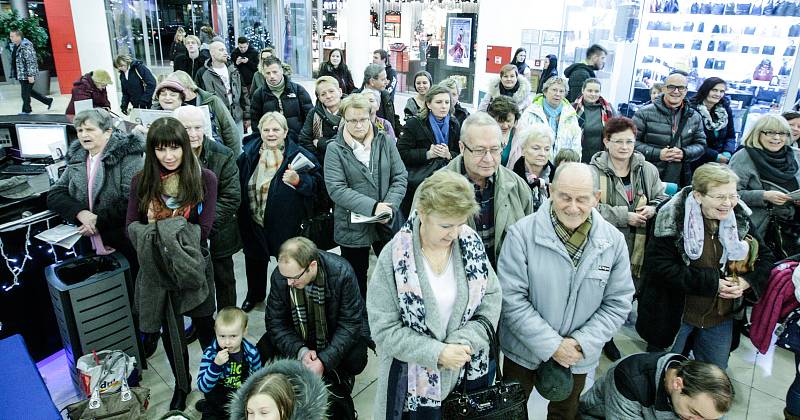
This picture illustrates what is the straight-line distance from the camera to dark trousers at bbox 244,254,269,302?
12.8ft

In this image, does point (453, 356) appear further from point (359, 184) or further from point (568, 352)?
point (359, 184)

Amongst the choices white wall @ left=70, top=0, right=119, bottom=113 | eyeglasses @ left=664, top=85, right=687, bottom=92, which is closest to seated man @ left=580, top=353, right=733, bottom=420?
eyeglasses @ left=664, top=85, right=687, bottom=92

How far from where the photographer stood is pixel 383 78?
5.44 m

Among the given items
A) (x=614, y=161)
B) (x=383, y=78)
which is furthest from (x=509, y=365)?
(x=383, y=78)

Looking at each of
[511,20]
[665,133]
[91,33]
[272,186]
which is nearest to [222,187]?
[272,186]

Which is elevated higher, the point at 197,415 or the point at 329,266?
the point at 329,266

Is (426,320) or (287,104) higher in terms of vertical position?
(287,104)

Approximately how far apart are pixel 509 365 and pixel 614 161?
57.8 inches

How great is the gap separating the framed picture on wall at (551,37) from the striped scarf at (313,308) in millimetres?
7238

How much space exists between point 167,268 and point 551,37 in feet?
24.8

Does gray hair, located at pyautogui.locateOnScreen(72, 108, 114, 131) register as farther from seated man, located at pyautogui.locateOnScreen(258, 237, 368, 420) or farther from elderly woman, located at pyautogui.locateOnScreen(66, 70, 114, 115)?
elderly woman, located at pyautogui.locateOnScreen(66, 70, 114, 115)

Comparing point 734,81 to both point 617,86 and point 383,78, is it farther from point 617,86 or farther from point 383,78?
point 383,78

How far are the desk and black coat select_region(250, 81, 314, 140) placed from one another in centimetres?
316

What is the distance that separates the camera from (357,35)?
1195cm
